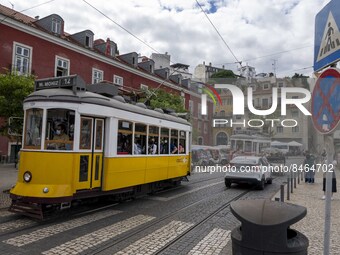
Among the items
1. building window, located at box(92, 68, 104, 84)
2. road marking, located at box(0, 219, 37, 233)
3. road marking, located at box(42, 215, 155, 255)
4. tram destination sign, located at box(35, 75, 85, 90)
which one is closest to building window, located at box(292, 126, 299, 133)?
road marking, located at box(42, 215, 155, 255)

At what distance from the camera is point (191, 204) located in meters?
9.93

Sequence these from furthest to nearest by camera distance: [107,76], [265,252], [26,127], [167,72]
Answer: [167,72] < [107,76] < [26,127] < [265,252]

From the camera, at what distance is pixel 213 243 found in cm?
599

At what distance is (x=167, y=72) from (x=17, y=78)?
98.1 feet

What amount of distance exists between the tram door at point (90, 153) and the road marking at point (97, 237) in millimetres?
1369

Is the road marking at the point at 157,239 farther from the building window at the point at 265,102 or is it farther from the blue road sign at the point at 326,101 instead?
the building window at the point at 265,102

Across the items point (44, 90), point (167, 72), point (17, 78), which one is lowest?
point (44, 90)

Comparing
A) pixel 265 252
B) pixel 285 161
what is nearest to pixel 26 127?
pixel 265 252

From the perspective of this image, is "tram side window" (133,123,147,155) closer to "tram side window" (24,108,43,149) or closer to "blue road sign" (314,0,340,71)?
"tram side window" (24,108,43,149)

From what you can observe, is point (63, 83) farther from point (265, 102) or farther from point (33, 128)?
point (265, 102)

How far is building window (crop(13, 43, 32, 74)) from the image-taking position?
74.2 feet

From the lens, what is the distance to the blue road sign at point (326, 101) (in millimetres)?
3095

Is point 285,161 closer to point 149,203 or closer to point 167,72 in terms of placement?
point 149,203

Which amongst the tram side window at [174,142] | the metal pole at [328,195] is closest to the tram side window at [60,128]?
the tram side window at [174,142]
